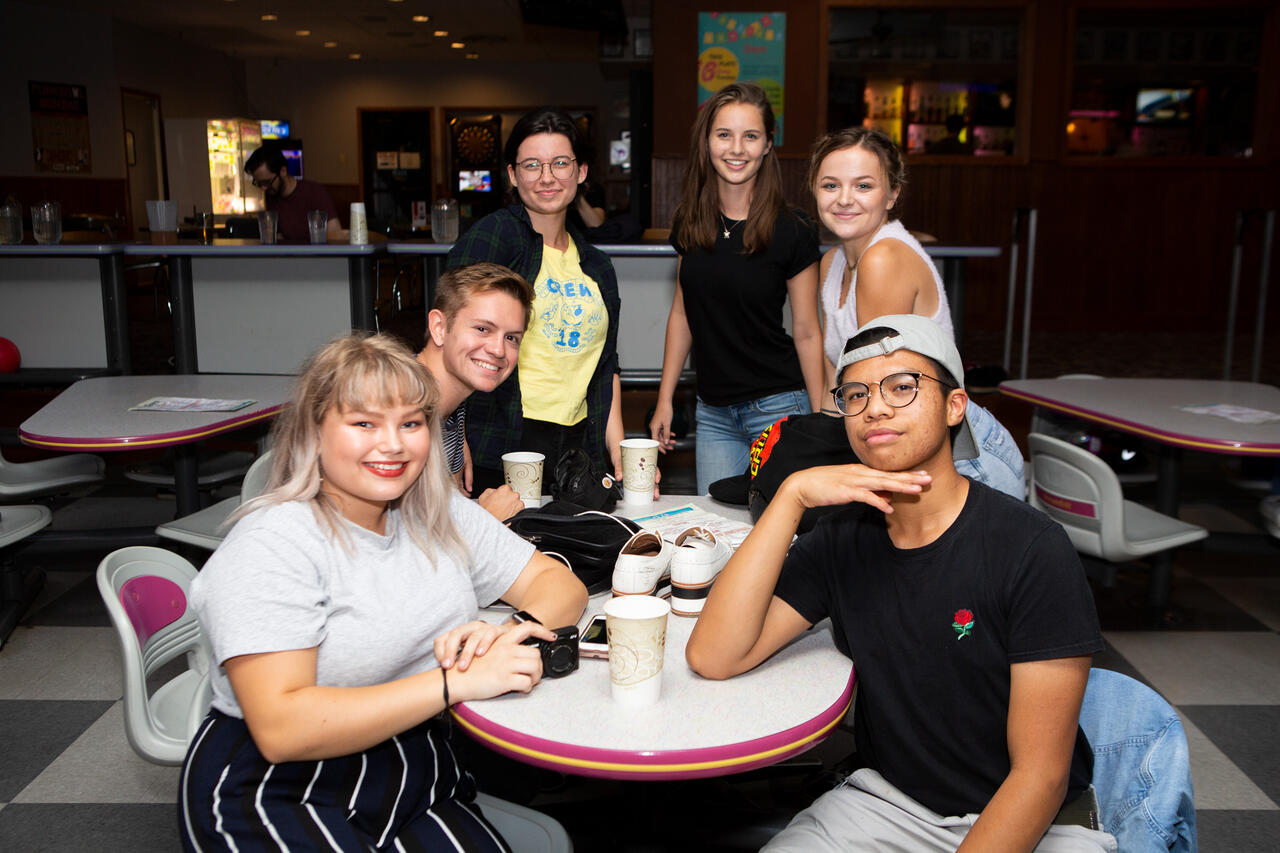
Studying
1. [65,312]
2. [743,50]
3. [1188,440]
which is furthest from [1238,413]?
[743,50]

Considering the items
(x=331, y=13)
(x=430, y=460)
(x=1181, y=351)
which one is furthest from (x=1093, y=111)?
(x=430, y=460)

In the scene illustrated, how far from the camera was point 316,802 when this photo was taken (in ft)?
4.29

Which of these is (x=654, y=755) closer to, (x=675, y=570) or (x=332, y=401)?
(x=675, y=570)

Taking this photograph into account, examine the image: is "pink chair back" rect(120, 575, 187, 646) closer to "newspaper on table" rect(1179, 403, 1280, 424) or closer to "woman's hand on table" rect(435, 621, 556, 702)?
"woman's hand on table" rect(435, 621, 556, 702)

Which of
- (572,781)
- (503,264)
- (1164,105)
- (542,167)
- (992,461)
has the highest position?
(1164,105)

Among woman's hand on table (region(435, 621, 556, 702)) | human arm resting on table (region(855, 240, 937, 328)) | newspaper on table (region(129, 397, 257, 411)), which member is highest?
human arm resting on table (region(855, 240, 937, 328))

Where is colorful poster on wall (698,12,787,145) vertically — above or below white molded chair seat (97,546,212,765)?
above

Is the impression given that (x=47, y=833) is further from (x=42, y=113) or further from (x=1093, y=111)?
(x=42, y=113)

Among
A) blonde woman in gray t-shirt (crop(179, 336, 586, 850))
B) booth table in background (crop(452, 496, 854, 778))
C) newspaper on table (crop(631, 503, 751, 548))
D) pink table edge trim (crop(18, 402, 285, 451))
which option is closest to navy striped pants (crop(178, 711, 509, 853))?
blonde woman in gray t-shirt (crop(179, 336, 586, 850))

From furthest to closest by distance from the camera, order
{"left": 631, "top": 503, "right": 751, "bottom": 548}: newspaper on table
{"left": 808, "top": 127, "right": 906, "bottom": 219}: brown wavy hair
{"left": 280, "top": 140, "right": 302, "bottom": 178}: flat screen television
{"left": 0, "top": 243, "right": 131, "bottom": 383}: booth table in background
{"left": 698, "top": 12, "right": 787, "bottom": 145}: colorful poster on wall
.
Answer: {"left": 280, "top": 140, "right": 302, "bottom": 178}: flat screen television → {"left": 698, "top": 12, "right": 787, "bottom": 145}: colorful poster on wall → {"left": 0, "top": 243, "right": 131, "bottom": 383}: booth table in background → {"left": 808, "top": 127, "right": 906, "bottom": 219}: brown wavy hair → {"left": 631, "top": 503, "right": 751, "bottom": 548}: newspaper on table

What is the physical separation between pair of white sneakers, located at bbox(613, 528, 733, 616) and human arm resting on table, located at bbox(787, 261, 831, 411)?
129 cm

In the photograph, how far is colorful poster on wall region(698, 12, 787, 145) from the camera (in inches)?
311

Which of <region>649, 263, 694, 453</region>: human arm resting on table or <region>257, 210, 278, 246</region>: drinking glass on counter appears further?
<region>257, 210, 278, 246</region>: drinking glass on counter

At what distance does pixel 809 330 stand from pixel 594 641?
1582mm
